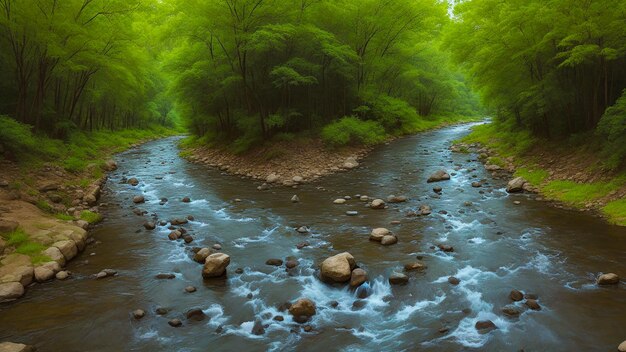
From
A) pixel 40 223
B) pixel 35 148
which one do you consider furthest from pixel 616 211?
pixel 35 148

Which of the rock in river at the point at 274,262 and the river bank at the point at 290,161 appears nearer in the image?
the rock in river at the point at 274,262

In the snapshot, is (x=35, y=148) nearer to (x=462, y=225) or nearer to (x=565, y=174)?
(x=462, y=225)

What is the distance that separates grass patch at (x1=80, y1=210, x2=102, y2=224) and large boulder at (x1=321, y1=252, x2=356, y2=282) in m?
8.58

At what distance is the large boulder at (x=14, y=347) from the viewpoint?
223 inches

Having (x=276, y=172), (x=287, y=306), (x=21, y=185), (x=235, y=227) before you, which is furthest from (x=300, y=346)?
(x=276, y=172)

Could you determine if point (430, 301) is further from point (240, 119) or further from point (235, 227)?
point (240, 119)

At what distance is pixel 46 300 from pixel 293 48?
18.6 metres

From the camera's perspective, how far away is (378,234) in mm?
9961

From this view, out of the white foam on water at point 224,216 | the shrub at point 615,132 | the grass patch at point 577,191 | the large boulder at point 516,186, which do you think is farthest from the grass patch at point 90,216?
the shrub at point 615,132

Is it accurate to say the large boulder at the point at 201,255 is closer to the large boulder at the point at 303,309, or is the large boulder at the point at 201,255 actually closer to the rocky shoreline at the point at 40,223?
the rocky shoreline at the point at 40,223

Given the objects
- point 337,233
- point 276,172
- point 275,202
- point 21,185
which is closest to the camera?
point 337,233

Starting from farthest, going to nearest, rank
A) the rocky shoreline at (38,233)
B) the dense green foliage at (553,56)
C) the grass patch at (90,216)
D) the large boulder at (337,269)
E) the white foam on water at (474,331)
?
the dense green foliage at (553,56) → the grass patch at (90,216) → the rocky shoreline at (38,233) → the large boulder at (337,269) → the white foam on water at (474,331)

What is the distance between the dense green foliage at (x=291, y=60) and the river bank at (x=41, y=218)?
966cm

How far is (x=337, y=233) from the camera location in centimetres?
1064
